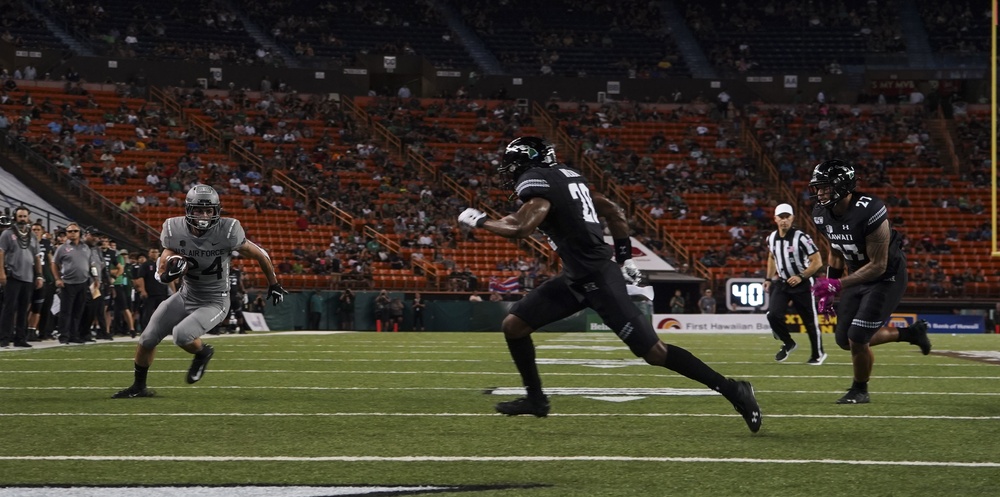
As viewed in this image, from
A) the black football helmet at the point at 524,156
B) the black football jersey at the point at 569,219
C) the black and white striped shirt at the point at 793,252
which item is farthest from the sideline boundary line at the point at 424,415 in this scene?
the black and white striped shirt at the point at 793,252

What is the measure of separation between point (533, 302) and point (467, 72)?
36.8 metres

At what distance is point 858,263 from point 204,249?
486 centimetres

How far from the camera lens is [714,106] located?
42.7 metres

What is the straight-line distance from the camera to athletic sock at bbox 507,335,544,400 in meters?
6.92

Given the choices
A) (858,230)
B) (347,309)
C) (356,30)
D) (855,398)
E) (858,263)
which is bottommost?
(347,309)

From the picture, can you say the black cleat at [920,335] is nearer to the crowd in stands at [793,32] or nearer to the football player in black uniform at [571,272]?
the football player in black uniform at [571,272]

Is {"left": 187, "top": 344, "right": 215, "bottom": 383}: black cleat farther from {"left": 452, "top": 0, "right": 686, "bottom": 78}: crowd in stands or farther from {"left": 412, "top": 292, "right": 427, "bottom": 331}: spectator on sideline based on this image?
{"left": 452, "top": 0, "right": 686, "bottom": 78}: crowd in stands

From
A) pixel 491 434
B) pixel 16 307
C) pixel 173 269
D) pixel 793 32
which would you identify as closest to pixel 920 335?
pixel 491 434

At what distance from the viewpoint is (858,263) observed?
27.6 feet

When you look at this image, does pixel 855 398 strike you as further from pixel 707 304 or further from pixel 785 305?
pixel 707 304

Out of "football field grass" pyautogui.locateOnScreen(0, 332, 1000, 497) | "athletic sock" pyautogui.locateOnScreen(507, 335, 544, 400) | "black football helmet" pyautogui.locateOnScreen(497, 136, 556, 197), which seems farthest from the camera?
"athletic sock" pyautogui.locateOnScreen(507, 335, 544, 400)

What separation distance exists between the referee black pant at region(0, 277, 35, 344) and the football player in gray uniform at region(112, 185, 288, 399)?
6.32 m

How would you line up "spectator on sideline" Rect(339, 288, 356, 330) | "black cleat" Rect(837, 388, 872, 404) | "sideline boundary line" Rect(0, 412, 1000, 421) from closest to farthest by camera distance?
"sideline boundary line" Rect(0, 412, 1000, 421), "black cleat" Rect(837, 388, 872, 404), "spectator on sideline" Rect(339, 288, 356, 330)

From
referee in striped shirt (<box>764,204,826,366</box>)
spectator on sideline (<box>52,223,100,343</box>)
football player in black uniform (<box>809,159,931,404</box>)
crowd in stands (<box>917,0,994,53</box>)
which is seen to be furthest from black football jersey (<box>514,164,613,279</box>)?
crowd in stands (<box>917,0,994,53</box>)
